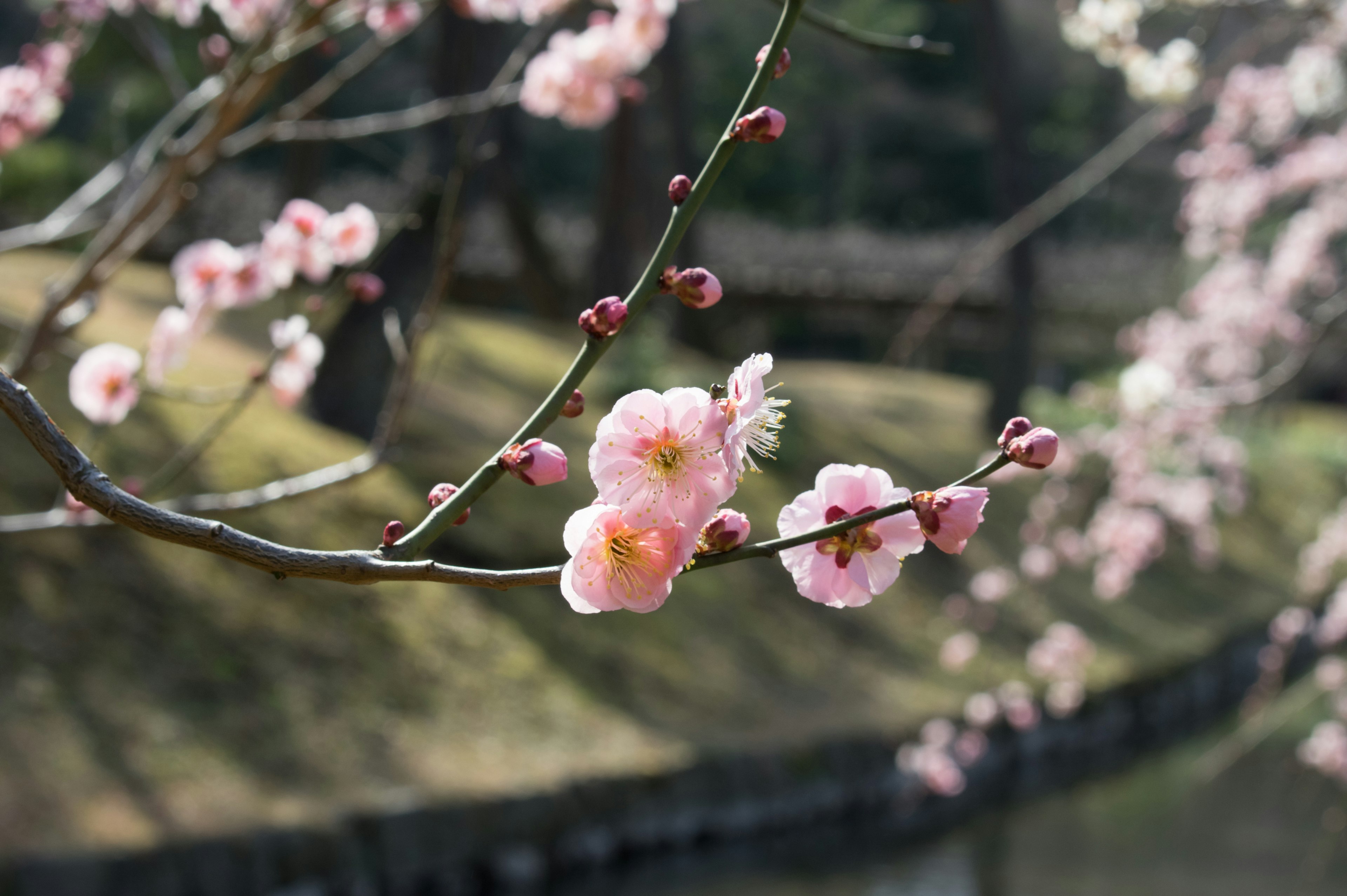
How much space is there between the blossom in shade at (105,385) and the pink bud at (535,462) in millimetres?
1362

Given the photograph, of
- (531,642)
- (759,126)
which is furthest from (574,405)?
(531,642)

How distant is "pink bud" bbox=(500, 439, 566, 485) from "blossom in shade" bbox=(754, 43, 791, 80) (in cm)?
31

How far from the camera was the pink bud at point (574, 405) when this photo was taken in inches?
30.9

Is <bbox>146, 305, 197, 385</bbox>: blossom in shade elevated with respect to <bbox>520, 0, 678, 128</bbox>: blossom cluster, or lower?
lower

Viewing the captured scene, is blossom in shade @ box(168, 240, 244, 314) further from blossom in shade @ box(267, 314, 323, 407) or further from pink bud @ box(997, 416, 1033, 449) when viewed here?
pink bud @ box(997, 416, 1033, 449)

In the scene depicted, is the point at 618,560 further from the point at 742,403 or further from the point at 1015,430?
the point at 1015,430

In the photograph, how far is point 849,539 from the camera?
79 centimetres

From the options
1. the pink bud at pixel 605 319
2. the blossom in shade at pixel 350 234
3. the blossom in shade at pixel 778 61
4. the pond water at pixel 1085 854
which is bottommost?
the pink bud at pixel 605 319

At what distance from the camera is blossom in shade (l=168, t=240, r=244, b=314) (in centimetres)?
201

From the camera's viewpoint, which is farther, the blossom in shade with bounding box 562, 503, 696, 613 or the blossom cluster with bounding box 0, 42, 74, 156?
the blossom cluster with bounding box 0, 42, 74, 156

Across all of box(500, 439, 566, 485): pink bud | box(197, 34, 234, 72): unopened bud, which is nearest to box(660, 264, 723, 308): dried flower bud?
box(500, 439, 566, 485): pink bud

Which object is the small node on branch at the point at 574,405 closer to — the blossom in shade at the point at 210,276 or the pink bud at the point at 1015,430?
the pink bud at the point at 1015,430

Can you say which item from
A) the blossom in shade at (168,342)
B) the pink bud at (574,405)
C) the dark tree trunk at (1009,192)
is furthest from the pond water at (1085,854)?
the dark tree trunk at (1009,192)

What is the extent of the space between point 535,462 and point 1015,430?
0.30 metres
